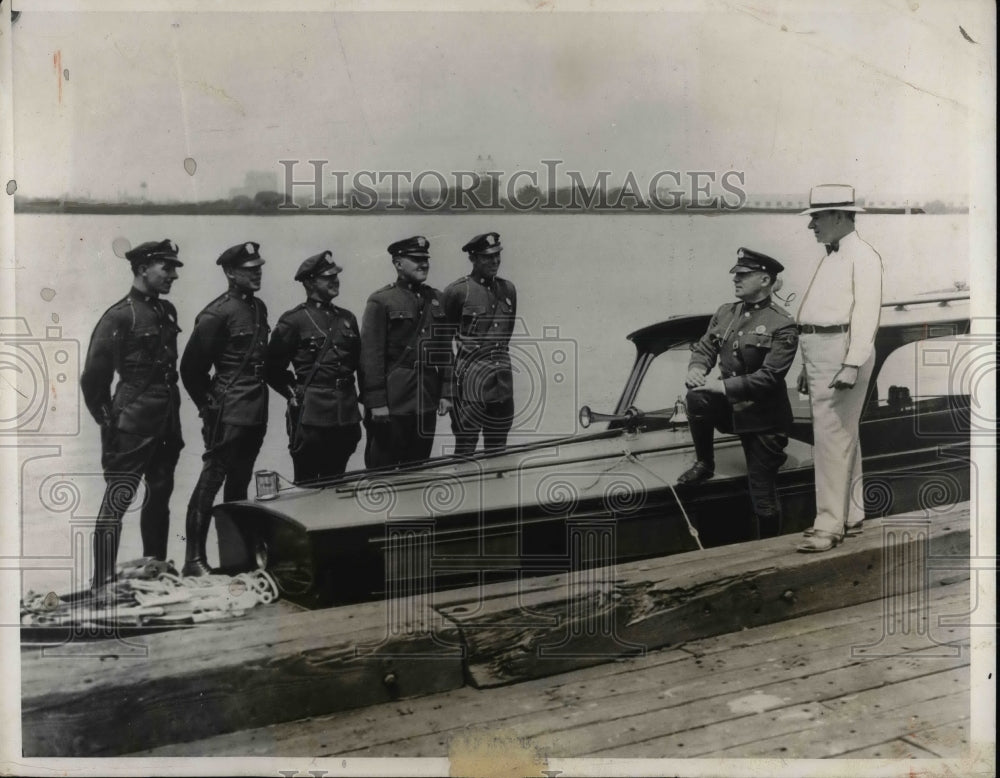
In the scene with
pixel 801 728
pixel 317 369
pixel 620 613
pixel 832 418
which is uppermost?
pixel 317 369

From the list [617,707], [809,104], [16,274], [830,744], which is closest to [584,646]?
[617,707]

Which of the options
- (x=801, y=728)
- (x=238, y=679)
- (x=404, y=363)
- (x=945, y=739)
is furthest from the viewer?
(x=404, y=363)

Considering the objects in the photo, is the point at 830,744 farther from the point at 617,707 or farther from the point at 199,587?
the point at 199,587

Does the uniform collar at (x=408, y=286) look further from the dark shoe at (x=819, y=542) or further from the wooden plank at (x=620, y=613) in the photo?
the dark shoe at (x=819, y=542)

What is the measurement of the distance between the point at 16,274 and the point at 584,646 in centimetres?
266

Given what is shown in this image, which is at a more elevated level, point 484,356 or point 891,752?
point 484,356

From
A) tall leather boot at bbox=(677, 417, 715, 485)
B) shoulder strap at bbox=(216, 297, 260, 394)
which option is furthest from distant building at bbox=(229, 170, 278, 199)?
tall leather boot at bbox=(677, 417, 715, 485)

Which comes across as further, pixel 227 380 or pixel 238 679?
pixel 227 380

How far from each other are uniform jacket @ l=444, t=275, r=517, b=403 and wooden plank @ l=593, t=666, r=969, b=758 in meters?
1.45

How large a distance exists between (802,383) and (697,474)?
0.58m

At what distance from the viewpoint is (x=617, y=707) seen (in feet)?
11.8

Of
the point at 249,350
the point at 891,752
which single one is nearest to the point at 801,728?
the point at 891,752

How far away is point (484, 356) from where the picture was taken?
387 centimetres

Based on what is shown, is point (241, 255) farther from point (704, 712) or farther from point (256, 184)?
point (704, 712)
